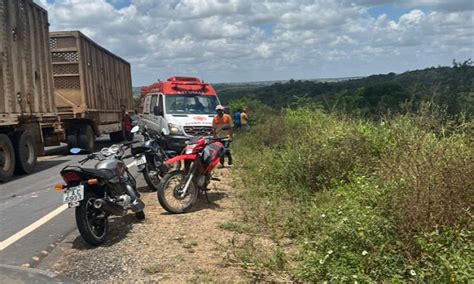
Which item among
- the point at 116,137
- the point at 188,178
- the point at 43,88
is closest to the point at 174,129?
the point at 43,88

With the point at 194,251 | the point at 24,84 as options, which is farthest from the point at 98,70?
the point at 194,251

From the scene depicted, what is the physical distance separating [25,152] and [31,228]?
630cm

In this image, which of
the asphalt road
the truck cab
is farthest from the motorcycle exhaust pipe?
the truck cab

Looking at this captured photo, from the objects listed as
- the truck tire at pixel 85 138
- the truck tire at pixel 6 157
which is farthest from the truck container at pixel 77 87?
the truck tire at pixel 6 157

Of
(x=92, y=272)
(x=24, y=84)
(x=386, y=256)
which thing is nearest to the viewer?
(x=386, y=256)

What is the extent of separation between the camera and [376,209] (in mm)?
4844

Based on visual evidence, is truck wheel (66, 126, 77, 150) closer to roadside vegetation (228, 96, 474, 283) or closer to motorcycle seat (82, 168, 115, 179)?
roadside vegetation (228, 96, 474, 283)

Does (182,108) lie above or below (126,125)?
above

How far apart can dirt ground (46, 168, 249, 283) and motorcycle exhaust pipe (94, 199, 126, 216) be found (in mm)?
305

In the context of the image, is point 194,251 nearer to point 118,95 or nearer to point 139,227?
point 139,227

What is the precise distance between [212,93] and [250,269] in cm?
1064

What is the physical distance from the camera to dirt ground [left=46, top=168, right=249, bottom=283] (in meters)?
4.54

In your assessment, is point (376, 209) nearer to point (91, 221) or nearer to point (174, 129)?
point (91, 221)

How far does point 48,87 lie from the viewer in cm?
1393
